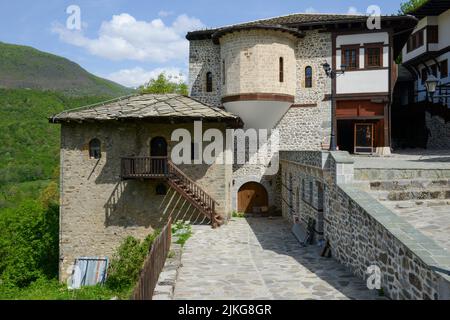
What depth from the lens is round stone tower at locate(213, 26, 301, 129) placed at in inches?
733

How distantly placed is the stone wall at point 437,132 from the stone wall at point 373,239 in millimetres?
14685

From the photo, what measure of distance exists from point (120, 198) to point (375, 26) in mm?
14381

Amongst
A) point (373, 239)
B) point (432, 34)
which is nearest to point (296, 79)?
point (432, 34)

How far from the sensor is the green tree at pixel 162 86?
33.2 meters

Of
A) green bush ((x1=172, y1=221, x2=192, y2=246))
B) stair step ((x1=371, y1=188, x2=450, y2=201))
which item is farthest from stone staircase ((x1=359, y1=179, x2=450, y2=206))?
green bush ((x1=172, y1=221, x2=192, y2=246))

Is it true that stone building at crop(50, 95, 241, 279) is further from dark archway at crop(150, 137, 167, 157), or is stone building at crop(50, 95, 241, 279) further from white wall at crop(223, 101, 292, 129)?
white wall at crop(223, 101, 292, 129)

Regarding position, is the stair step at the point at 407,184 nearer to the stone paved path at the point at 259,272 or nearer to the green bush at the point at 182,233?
the stone paved path at the point at 259,272

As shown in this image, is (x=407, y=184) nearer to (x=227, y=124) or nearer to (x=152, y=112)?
(x=227, y=124)

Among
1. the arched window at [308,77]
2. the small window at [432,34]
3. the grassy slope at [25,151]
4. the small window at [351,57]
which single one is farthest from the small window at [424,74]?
the grassy slope at [25,151]

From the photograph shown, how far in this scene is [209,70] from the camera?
21562mm
